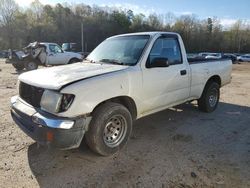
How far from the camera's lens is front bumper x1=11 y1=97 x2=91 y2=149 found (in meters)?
3.28

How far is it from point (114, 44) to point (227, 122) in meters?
3.12

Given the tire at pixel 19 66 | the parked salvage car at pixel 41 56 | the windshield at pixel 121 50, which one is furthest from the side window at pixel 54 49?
the windshield at pixel 121 50

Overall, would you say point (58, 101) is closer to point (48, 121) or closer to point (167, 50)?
point (48, 121)

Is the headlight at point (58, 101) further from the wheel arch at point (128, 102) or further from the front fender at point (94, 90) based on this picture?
the wheel arch at point (128, 102)

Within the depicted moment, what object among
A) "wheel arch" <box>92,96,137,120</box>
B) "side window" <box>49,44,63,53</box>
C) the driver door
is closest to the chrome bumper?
"wheel arch" <box>92,96,137,120</box>

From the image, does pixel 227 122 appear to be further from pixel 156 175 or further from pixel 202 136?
pixel 156 175

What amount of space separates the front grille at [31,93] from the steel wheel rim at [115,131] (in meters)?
1.08

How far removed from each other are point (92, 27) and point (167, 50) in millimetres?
65961

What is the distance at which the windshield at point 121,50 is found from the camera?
14.7 ft

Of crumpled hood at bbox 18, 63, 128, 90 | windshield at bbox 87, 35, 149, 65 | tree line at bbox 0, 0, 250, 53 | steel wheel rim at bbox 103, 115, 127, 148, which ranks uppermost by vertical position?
tree line at bbox 0, 0, 250, 53

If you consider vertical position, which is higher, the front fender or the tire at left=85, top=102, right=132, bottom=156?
the front fender

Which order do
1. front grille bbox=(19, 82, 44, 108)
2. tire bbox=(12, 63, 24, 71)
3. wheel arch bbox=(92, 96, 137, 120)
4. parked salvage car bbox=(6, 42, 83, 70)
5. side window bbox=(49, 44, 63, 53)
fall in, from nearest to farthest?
front grille bbox=(19, 82, 44, 108) → wheel arch bbox=(92, 96, 137, 120) → parked salvage car bbox=(6, 42, 83, 70) → side window bbox=(49, 44, 63, 53) → tire bbox=(12, 63, 24, 71)

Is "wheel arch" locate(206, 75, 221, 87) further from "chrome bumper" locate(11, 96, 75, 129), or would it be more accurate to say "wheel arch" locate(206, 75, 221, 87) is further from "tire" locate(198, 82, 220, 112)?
"chrome bumper" locate(11, 96, 75, 129)

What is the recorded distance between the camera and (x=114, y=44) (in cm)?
509
